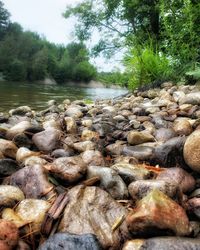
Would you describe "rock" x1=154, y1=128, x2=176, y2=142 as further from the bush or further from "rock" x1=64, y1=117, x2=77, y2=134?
the bush

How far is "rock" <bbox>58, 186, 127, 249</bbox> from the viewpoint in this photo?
157cm

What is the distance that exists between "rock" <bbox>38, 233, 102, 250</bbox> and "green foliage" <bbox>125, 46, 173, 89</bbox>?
6.00m

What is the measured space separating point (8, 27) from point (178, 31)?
54.9m

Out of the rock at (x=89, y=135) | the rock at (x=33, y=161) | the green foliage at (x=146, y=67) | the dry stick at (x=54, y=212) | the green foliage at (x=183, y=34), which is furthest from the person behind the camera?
the green foliage at (x=146, y=67)

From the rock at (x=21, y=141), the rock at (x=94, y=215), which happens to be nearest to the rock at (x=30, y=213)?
the rock at (x=94, y=215)

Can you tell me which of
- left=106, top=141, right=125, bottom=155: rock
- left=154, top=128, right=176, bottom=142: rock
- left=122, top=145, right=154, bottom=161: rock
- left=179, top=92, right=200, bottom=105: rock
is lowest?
left=106, top=141, right=125, bottom=155: rock

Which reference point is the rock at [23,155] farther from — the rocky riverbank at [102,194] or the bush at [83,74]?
the bush at [83,74]

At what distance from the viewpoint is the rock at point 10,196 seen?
5.83 feet

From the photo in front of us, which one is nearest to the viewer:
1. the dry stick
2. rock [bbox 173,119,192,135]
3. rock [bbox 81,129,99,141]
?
the dry stick

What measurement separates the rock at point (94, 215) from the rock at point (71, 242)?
0.37ft

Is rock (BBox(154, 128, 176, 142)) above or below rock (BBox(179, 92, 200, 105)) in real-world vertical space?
below

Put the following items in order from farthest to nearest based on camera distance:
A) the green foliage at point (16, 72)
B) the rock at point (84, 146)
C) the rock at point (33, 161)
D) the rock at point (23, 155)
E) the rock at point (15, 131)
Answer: the green foliage at point (16, 72) < the rock at point (15, 131) < the rock at point (84, 146) < the rock at point (23, 155) < the rock at point (33, 161)

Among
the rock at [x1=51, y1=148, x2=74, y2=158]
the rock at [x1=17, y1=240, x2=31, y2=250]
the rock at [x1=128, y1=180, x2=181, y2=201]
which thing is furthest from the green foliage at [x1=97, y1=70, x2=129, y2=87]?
the rock at [x1=17, y1=240, x2=31, y2=250]

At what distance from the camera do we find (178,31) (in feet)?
22.9
